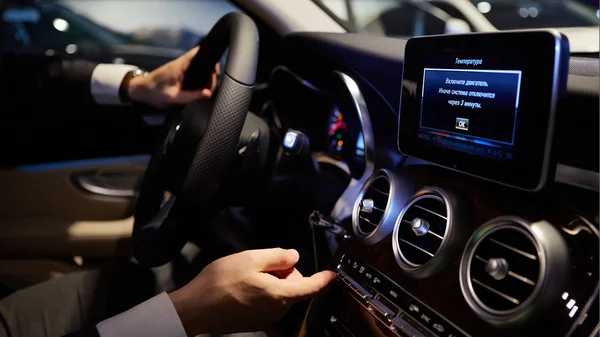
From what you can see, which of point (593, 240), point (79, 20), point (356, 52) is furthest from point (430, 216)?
point (79, 20)

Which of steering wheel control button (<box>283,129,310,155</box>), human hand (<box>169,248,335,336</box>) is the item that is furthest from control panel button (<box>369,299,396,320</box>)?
steering wheel control button (<box>283,129,310,155</box>)

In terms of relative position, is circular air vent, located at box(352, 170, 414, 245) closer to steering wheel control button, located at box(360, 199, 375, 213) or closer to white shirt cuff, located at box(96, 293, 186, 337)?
steering wheel control button, located at box(360, 199, 375, 213)

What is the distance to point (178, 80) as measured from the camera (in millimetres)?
1490

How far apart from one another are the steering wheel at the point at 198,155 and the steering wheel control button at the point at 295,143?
0.19m

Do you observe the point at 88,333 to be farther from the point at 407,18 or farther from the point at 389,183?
the point at 407,18

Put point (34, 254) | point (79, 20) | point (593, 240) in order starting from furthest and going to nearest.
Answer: point (79, 20) < point (34, 254) < point (593, 240)

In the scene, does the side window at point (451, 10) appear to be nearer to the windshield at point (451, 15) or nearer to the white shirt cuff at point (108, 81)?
the windshield at point (451, 15)

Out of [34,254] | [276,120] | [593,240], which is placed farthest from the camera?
[34,254]

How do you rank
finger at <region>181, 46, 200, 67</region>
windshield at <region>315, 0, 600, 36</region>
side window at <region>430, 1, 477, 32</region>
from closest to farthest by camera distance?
finger at <region>181, 46, 200, 67</region> → windshield at <region>315, 0, 600, 36</region> → side window at <region>430, 1, 477, 32</region>

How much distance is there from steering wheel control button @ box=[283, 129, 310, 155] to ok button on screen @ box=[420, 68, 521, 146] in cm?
39

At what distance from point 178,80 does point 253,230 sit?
464 millimetres

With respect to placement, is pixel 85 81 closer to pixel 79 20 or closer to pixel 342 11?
pixel 342 11

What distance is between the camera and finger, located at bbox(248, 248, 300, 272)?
876 millimetres

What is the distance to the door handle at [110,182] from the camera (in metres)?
1.82
